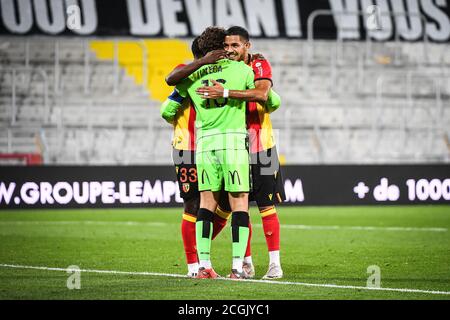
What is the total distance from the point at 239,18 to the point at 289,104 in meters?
3.15

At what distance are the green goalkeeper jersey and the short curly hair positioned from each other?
0.46 ft

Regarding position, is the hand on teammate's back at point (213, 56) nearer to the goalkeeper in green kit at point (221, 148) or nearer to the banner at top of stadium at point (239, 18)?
the goalkeeper in green kit at point (221, 148)

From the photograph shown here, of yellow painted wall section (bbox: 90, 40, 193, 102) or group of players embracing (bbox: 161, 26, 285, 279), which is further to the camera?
yellow painted wall section (bbox: 90, 40, 193, 102)

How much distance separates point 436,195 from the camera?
20344mm

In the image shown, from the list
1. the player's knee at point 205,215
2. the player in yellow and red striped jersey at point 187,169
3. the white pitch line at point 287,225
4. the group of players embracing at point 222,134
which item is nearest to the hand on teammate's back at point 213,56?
the group of players embracing at point 222,134

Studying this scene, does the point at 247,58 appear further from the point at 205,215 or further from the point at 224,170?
the point at 205,215

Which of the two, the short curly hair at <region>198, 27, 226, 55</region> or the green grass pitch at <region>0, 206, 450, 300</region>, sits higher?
the short curly hair at <region>198, 27, 226, 55</region>

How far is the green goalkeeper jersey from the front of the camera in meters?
8.45

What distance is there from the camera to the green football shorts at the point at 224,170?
8.42 metres

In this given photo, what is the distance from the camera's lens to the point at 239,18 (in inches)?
1032

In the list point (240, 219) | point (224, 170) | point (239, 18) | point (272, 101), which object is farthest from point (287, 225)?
point (239, 18)

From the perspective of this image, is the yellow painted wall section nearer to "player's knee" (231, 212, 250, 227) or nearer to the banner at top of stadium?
the banner at top of stadium

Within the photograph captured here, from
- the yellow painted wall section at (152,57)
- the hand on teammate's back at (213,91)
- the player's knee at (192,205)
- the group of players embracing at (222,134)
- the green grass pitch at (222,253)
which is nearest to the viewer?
the green grass pitch at (222,253)

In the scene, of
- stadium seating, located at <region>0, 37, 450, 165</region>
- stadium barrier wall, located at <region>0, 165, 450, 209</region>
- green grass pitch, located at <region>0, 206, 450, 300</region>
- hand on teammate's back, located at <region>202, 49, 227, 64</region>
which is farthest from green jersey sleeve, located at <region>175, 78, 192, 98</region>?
stadium seating, located at <region>0, 37, 450, 165</region>
